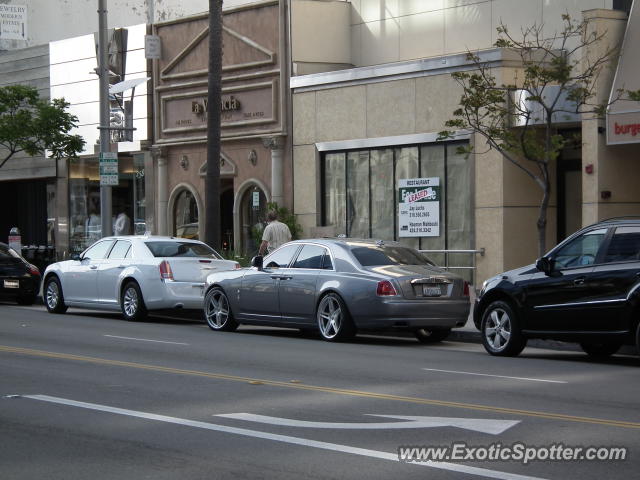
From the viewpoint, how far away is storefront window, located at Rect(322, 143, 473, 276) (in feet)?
89.8

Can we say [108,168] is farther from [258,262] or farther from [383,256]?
[383,256]

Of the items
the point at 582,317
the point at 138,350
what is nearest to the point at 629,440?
the point at 582,317

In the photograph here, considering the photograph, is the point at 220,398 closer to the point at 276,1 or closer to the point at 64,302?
the point at 64,302

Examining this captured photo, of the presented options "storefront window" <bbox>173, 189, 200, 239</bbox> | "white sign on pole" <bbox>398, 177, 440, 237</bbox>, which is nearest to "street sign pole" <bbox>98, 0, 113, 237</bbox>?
"storefront window" <bbox>173, 189, 200, 239</bbox>

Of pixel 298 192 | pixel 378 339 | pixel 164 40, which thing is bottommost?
pixel 378 339

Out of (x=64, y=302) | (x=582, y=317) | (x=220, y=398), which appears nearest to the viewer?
(x=220, y=398)

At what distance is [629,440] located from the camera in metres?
8.64

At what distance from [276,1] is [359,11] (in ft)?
7.28

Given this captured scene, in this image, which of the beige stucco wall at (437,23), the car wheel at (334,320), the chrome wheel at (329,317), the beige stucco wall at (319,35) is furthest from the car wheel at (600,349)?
the beige stucco wall at (319,35)

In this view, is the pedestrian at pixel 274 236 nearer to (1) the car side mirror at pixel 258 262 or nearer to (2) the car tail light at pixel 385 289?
(1) the car side mirror at pixel 258 262

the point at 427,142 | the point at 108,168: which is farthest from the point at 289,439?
the point at 108,168

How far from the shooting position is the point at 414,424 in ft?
30.7

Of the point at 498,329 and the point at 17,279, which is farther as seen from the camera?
the point at 17,279

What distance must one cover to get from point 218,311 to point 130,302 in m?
2.71
